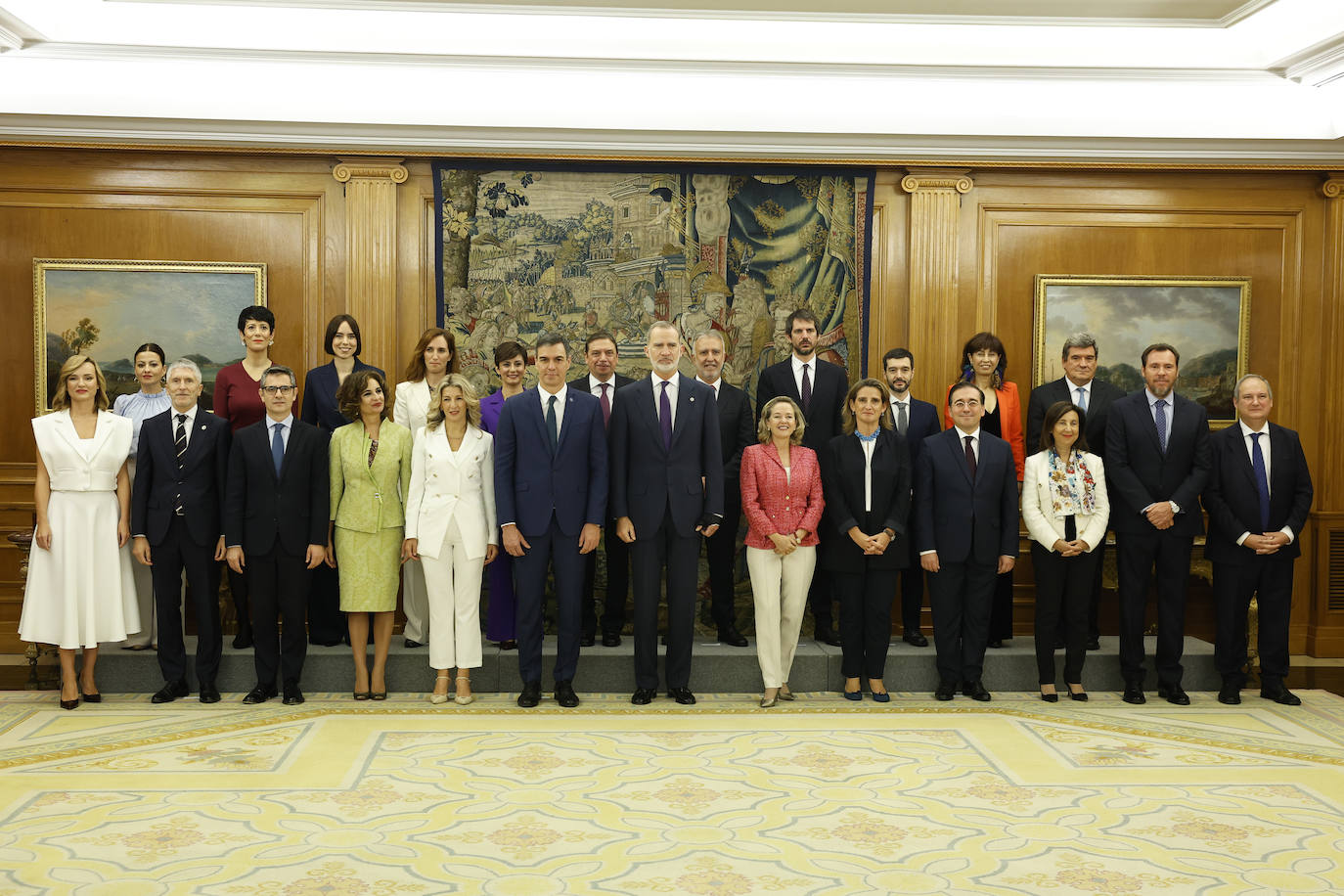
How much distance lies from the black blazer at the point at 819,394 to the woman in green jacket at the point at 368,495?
224 centimetres

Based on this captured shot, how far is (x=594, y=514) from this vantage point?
609 cm

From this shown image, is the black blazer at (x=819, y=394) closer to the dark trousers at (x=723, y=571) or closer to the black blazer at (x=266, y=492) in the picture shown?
the dark trousers at (x=723, y=571)

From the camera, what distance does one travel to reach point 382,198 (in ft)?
24.5

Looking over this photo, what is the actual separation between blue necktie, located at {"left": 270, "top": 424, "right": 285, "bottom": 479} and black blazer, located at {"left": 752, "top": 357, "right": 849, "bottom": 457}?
281 centimetres

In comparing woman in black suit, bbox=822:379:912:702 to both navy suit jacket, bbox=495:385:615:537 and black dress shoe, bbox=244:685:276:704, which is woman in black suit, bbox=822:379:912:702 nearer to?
navy suit jacket, bbox=495:385:615:537

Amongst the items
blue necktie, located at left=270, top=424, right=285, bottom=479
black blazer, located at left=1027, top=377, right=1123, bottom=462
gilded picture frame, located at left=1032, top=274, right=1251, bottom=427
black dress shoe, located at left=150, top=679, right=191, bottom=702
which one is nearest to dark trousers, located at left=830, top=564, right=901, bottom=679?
black blazer, located at left=1027, top=377, right=1123, bottom=462

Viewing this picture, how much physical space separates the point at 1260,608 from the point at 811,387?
116 inches

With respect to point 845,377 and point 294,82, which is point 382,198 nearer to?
point 294,82

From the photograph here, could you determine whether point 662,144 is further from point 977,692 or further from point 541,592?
point 977,692

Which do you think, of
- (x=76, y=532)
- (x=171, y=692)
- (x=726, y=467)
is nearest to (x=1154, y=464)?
(x=726, y=467)

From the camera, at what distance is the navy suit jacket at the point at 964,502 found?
6.25 meters

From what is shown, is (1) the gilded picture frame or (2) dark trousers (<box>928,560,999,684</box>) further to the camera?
(1) the gilded picture frame

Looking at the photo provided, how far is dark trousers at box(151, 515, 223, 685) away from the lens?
6.17 metres

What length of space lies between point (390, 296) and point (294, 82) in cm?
150
